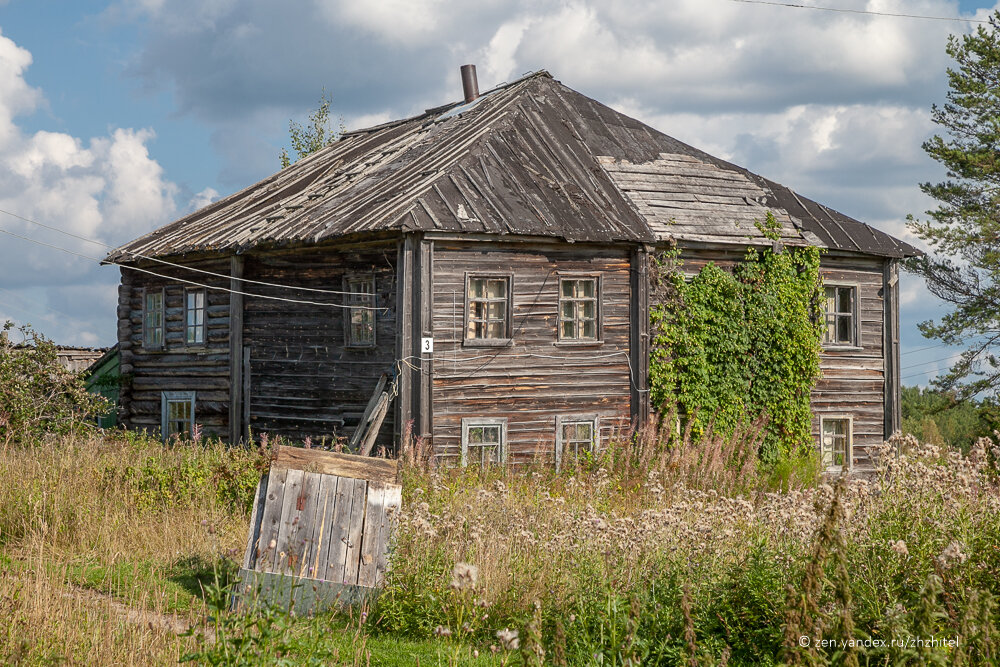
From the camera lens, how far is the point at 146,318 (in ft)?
71.5

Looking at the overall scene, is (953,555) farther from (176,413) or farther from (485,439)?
(176,413)

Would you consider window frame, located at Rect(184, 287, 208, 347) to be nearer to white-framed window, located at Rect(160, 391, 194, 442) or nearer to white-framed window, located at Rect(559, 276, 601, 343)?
white-framed window, located at Rect(160, 391, 194, 442)

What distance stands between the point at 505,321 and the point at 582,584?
9384 millimetres

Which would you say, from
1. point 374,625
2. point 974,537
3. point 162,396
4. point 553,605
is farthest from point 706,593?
point 162,396

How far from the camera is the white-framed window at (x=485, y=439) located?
50.7 ft

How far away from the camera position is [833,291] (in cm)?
1969

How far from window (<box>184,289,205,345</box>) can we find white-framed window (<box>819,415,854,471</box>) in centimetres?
1223

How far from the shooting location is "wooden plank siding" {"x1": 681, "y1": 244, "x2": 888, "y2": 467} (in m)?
19.3

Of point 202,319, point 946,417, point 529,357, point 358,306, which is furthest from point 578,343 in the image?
point 946,417

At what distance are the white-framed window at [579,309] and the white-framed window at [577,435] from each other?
1300 mm

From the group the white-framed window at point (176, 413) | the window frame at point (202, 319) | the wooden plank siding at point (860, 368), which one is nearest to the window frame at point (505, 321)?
the window frame at point (202, 319)

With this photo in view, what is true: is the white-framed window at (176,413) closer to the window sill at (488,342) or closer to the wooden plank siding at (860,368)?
the window sill at (488,342)

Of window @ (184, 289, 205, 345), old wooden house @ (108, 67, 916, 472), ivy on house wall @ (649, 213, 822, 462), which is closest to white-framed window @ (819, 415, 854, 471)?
old wooden house @ (108, 67, 916, 472)

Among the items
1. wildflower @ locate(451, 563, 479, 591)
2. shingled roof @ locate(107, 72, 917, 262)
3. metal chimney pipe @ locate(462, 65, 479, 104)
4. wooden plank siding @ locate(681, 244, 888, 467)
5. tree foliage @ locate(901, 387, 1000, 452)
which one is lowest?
tree foliage @ locate(901, 387, 1000, 452)
